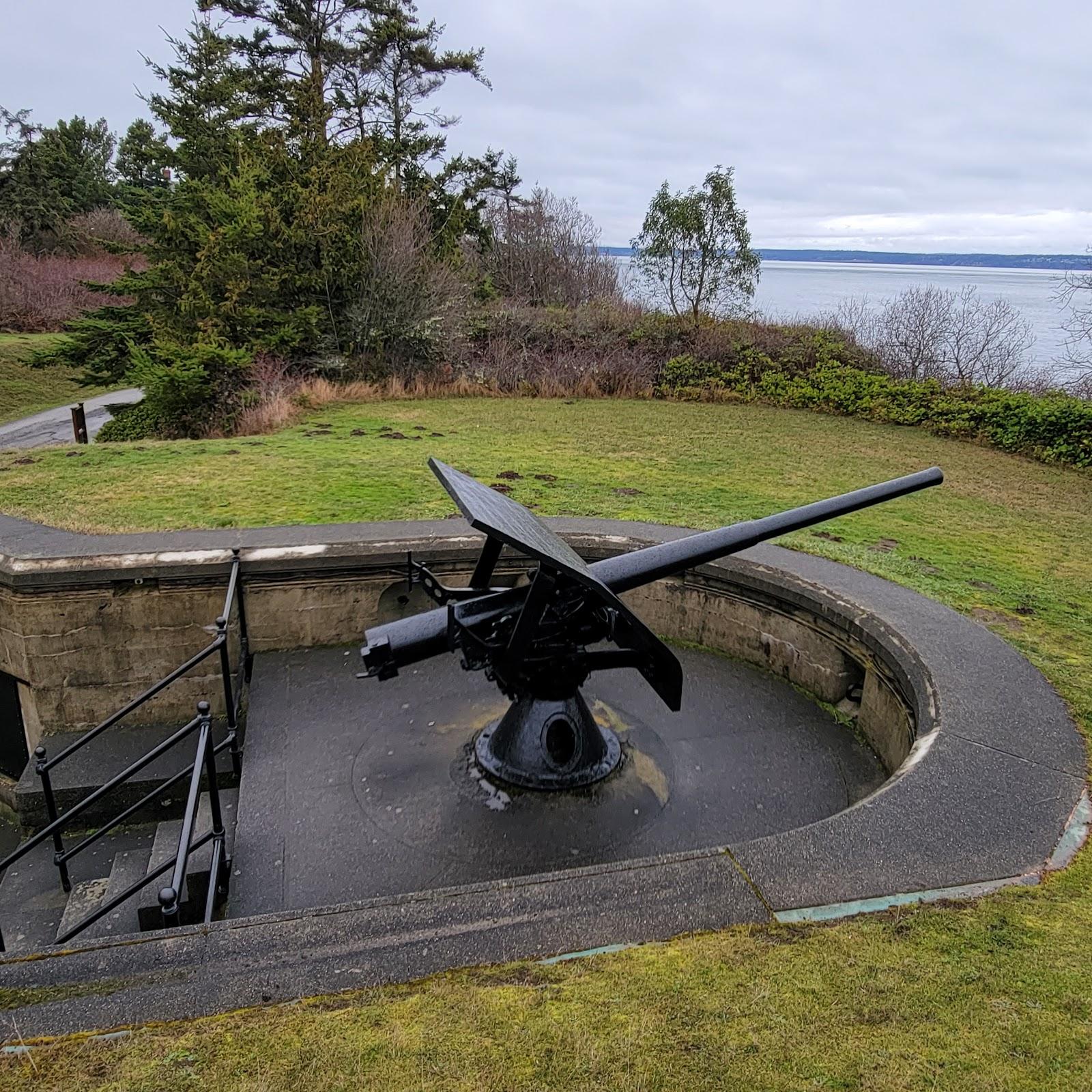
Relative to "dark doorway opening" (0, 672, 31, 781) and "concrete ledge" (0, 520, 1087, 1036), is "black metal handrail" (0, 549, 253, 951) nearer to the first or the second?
"concrete ledge" (0, 520, 1087, 1036)

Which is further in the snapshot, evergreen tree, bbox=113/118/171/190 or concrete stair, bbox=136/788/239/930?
evergreen tree, bbox=113/118/171/190

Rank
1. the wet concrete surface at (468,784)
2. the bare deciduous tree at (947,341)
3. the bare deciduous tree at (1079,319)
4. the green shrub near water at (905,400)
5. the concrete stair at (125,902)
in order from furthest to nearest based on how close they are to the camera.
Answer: the bare deciduous tree at (947,341), the bare deciduous tree at (1079,319), the green shrub near water at (905,400), the concrete stair at (125,902), the wet concrete surface at (468,784)

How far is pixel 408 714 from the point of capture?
4.82 metres

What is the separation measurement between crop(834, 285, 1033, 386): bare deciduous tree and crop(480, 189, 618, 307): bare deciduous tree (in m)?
9.53

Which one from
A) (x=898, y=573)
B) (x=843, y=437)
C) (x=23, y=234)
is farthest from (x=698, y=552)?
(x=23, y=234)

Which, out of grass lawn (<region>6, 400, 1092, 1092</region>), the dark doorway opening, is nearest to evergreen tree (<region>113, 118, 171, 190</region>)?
the dark doorway opening

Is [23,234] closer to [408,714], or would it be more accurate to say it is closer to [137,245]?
[137,245]

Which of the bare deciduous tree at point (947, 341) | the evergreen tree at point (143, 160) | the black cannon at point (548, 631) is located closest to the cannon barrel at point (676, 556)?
the black cannon at point (548, 631)

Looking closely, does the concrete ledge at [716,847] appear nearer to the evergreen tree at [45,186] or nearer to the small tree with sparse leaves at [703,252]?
the small tree with sparse leaves at [703,252]

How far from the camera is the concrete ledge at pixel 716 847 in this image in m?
2.22

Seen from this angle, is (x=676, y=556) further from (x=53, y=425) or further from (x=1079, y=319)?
(x=53, y=425)

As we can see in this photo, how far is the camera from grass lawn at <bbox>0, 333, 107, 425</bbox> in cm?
2422

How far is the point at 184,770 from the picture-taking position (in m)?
4.21

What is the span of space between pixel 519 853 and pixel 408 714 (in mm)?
1423
